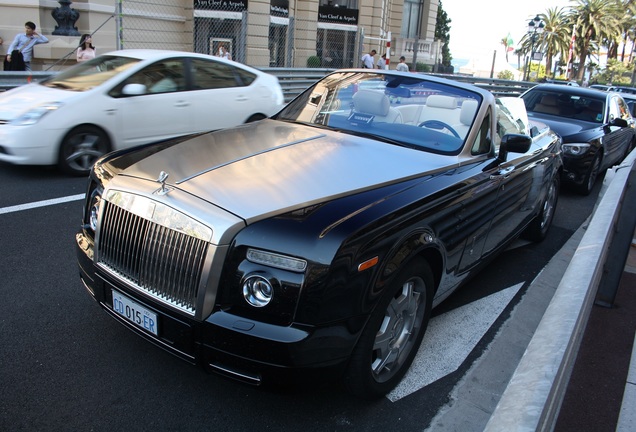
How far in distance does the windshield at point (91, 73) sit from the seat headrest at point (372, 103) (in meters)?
4.43

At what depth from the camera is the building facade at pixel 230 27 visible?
661 inches

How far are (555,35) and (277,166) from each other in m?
67.9

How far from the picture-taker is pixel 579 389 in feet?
10.9

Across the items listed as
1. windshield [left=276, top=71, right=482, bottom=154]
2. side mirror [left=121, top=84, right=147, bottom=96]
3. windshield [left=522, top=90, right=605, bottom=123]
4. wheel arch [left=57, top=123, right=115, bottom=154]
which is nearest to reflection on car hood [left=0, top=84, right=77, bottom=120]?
wheel arch [left=57, top=123, right=115, bottom=154]

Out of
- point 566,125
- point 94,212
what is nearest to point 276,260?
point 94,212

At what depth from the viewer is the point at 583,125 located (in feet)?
28.8

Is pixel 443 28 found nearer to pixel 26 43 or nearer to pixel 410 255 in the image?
pixel 26 43

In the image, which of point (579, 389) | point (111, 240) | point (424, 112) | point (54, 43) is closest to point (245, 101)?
point (424, 112)

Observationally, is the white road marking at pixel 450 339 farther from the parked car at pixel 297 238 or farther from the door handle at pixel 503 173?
the door handle at pixel 503 173

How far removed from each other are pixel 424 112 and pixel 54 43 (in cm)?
1588

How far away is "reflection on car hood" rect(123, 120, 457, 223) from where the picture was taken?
275 centimetres

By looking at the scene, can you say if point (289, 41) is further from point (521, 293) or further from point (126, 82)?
point (521, 293)

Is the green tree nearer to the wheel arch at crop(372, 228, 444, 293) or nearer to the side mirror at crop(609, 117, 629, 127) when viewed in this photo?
the side mirror at crop(609, 117, 629, 127)

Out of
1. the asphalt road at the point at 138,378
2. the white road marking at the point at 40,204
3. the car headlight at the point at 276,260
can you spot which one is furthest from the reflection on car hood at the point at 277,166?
the white road marking at the point at 40,204
